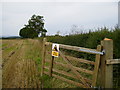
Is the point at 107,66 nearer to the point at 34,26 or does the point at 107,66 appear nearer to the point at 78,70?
the point at 78,70

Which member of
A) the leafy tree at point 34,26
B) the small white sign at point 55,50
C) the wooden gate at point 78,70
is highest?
the leafy tree at point 34,26

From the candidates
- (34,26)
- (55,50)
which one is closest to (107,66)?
(55,50)

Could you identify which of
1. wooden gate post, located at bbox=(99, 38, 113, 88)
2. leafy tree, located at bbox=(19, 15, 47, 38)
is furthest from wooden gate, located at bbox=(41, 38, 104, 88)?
leafy tree, located at bbox=(19, 15, 47, 38)

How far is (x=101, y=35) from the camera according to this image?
5.19 meters

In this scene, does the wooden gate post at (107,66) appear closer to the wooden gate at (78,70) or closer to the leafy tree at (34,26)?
the wooden gate at (78,70)

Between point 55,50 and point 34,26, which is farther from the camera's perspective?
point 34,26

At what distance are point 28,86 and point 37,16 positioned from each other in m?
59.3

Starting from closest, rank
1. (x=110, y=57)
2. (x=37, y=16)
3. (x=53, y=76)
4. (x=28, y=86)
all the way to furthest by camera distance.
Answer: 1. (x=110, y=57)
2. (x=28, y=86)
3. (x=53, y=76)
4. (x=37, y=16)

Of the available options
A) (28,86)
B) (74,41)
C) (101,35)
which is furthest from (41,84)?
(74,41)

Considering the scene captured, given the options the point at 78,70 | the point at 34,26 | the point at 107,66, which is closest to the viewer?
the point at 107,66

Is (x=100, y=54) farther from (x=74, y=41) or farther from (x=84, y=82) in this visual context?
(x=74, y=41)

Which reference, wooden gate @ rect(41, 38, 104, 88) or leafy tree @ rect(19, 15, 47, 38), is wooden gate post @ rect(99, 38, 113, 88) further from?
leafy tree @ rect(19, 15, 47, 38)

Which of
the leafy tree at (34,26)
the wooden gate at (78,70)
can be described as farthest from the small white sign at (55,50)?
the leafy tree at (34,26)

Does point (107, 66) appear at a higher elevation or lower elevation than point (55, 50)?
lower
